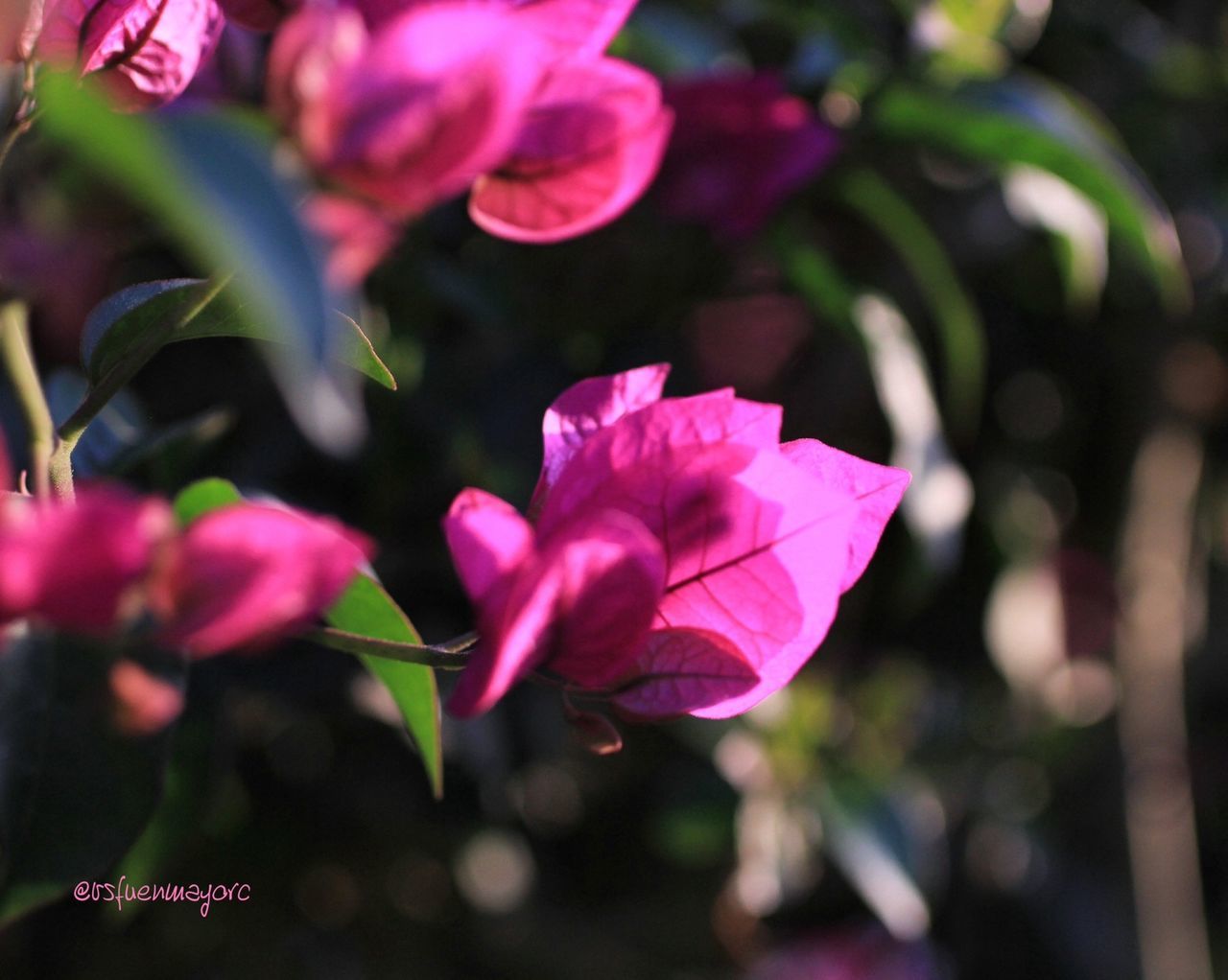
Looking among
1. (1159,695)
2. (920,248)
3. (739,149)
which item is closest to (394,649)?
(739,149)

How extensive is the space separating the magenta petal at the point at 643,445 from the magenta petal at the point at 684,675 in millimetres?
40

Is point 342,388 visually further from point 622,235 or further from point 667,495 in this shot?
point 622,235

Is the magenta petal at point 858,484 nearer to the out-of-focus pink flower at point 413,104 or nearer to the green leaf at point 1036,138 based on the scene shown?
the out-of-focus pink flower at point 413,104

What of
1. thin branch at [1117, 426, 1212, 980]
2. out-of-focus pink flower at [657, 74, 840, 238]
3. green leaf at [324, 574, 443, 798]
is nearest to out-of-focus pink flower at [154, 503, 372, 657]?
green leaf at [324, 574, 443, 798]

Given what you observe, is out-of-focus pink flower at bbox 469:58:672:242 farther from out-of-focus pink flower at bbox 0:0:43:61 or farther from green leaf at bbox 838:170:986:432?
green leaf at bbox 838:170:986:432

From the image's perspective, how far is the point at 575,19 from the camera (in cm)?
33

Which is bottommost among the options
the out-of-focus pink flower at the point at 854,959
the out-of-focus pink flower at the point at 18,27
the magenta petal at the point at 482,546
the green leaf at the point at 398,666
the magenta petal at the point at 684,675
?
the out-of-focus pink flower at the point at 854,959

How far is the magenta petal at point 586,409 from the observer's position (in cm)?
33

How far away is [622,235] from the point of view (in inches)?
32.0

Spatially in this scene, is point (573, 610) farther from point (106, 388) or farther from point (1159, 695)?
point (1159, 695)

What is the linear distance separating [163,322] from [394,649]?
0.10 meters

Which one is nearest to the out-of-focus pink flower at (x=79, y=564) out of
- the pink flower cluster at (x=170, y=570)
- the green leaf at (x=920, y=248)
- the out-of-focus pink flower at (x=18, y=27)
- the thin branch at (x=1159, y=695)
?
the pink flower cluster at (x=170, y=570)

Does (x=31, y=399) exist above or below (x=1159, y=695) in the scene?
above

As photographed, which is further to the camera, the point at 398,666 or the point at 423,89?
the point at 398,666
